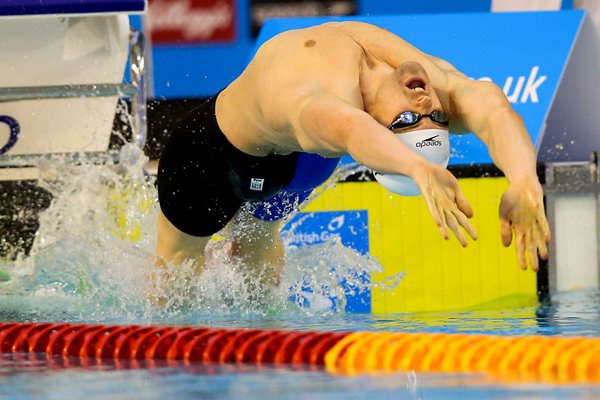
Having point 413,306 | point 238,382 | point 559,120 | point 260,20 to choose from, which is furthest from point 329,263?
point 260,20

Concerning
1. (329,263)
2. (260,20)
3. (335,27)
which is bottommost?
(329,263)

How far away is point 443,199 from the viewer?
2467mm

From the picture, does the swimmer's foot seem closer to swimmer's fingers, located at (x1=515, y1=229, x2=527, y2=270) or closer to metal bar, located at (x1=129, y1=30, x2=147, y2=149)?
metal bar, located at (x1=129, y1=30, x2=147, y2=149)

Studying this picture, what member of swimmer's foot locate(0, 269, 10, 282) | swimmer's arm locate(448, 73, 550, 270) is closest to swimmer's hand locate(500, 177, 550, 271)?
swimmer's arm locate(448, 73, 550, 270)

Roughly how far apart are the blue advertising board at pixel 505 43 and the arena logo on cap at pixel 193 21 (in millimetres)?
2779

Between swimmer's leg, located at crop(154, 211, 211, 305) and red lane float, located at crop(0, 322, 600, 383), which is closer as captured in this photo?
red lane float, located at crop(0, 322, 600, 383)

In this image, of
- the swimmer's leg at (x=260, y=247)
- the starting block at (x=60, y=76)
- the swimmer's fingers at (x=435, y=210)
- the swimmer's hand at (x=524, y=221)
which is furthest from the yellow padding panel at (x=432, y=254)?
the swimmer's fingers at (x=435, y=210)

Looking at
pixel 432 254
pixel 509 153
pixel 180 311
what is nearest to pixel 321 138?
pixel 509 153

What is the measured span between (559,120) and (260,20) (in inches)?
114

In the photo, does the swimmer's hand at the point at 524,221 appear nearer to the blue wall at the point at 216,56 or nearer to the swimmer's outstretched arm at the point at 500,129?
the swimmer's outstretched arm at the point at 500,129

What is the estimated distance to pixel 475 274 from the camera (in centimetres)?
505

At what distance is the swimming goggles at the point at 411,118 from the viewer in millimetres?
2953

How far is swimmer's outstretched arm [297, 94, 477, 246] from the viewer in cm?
246

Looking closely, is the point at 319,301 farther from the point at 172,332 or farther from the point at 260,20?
the point at 260,20
